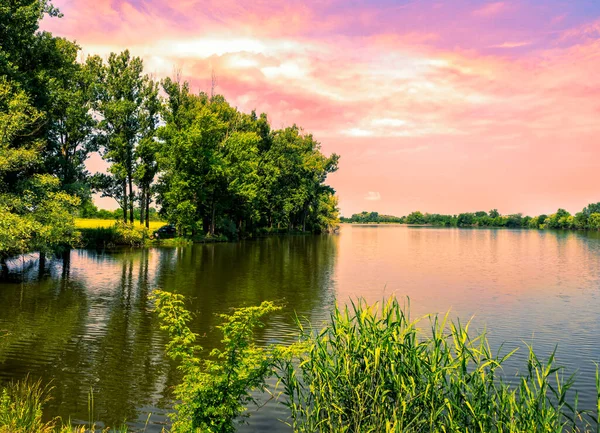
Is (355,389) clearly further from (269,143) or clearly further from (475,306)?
(269,143)

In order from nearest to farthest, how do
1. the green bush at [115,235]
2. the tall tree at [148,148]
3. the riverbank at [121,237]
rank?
1. the riverbank at [121,237]
2. the green bush at [115,235]
3. the tall tree at [148,148]

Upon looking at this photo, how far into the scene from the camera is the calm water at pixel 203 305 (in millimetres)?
12766

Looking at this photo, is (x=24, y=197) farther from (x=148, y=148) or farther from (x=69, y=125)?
(x=148, y=148)

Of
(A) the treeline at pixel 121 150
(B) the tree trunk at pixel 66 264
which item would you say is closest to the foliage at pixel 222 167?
(A) the treeline at pixel 121 150

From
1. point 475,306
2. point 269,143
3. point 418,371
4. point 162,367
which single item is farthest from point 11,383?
point 269,143

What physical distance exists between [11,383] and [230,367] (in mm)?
7222

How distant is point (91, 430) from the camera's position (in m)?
9.86

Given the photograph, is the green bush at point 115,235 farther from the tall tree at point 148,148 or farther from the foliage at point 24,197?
the foliage at point 24,197

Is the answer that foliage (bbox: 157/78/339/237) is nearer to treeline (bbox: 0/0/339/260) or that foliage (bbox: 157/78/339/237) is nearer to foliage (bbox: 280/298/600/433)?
treeline (bbox: 0/0/339/260)

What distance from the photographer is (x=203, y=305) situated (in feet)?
76.8

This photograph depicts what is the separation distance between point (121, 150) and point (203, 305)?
40380mm

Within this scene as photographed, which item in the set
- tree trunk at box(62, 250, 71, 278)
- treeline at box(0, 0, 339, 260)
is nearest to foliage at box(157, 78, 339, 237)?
treeline at box(0, 0, 339, 260)

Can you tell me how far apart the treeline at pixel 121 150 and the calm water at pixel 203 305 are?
16.3ft

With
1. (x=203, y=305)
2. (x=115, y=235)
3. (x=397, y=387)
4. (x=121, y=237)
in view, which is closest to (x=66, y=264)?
(x=115, y=235)
